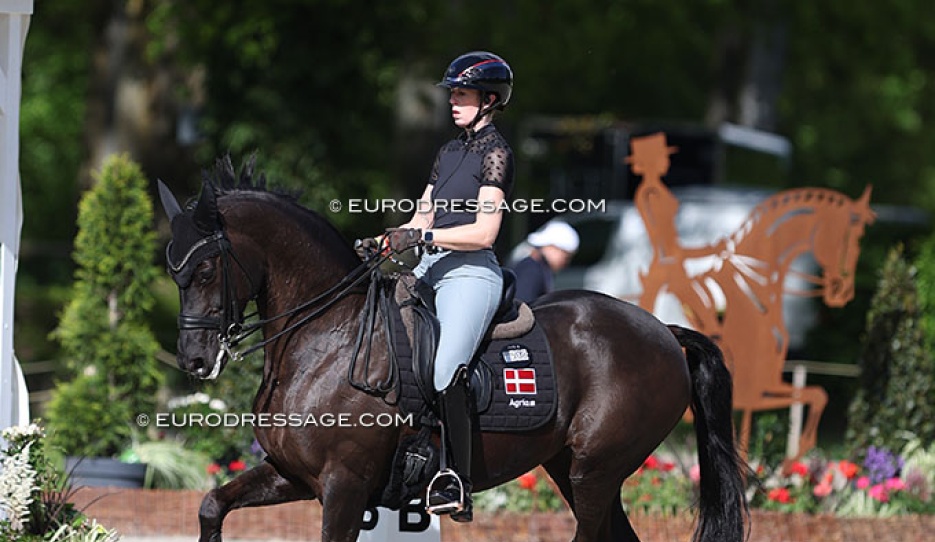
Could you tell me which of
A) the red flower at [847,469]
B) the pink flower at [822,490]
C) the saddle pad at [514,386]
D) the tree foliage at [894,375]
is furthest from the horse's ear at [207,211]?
the tree foliage at [894,375]

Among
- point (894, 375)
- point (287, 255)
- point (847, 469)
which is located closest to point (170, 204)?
point (287, 255)

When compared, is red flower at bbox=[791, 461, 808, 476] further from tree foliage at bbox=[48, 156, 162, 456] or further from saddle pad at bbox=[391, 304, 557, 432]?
tree foliage at bbox=[48, 156, 162, 456]

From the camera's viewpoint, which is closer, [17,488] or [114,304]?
[17,488]

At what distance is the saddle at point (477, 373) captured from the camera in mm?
6383

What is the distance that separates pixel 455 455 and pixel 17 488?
6.28 feet

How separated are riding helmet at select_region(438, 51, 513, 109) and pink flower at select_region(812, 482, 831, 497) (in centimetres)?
454

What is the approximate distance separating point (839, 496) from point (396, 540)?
414 centimetres

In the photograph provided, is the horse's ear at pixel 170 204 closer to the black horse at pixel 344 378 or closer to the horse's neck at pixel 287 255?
the black horse at pixel 344 378

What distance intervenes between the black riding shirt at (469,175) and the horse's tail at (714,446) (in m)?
1.48

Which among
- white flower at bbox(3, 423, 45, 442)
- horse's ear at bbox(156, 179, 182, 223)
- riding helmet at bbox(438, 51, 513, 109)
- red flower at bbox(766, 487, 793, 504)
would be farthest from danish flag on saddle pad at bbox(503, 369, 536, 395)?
red flower at bbox(766, 487, 793, 504)

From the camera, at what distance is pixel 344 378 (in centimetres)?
632

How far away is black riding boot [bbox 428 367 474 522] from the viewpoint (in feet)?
20.9

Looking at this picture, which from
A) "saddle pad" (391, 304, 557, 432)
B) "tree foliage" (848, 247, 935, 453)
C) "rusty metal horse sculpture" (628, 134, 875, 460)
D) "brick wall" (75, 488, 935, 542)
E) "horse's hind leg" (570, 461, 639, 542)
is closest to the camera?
"saddle pad" (391, 304, 557, 432)

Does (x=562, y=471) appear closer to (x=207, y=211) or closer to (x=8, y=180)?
(x=207, y=211)
